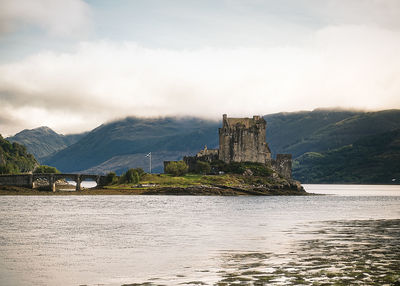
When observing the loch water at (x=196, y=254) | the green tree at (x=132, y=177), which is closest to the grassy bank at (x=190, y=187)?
the green tree at (x=132, y=177)

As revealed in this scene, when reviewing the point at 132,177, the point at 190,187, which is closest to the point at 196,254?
the point at 190,187

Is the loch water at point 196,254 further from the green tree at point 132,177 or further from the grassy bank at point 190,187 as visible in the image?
the green tree at point 132,177

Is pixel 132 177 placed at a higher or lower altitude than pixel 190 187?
higher

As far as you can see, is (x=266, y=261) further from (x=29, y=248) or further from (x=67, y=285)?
(x=29, y=248)

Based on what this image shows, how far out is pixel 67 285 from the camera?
32.2 m

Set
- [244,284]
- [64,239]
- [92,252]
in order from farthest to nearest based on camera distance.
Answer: [64,239] → [92,252] → [244,284]

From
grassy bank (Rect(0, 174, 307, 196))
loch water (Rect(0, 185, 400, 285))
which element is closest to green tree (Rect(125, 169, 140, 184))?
grassy bank (Rect(0, 174, 307, 196))

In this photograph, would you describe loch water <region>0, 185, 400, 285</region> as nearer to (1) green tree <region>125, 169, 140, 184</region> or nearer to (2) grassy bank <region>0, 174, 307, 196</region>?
(2) grassy bank <region>0, 174, 307, 196</region>

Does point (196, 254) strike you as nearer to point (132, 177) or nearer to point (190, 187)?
point (190, 187)

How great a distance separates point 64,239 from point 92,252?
34.1 feet

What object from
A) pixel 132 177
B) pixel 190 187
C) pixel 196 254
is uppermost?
pixel 132 177

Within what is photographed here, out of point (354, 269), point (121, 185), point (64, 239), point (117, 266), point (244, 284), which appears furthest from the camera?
point (121, 185)

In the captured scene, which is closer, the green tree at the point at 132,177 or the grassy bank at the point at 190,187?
the grassy bank at the point at 190,187

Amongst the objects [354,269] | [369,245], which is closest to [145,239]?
[369,245]
